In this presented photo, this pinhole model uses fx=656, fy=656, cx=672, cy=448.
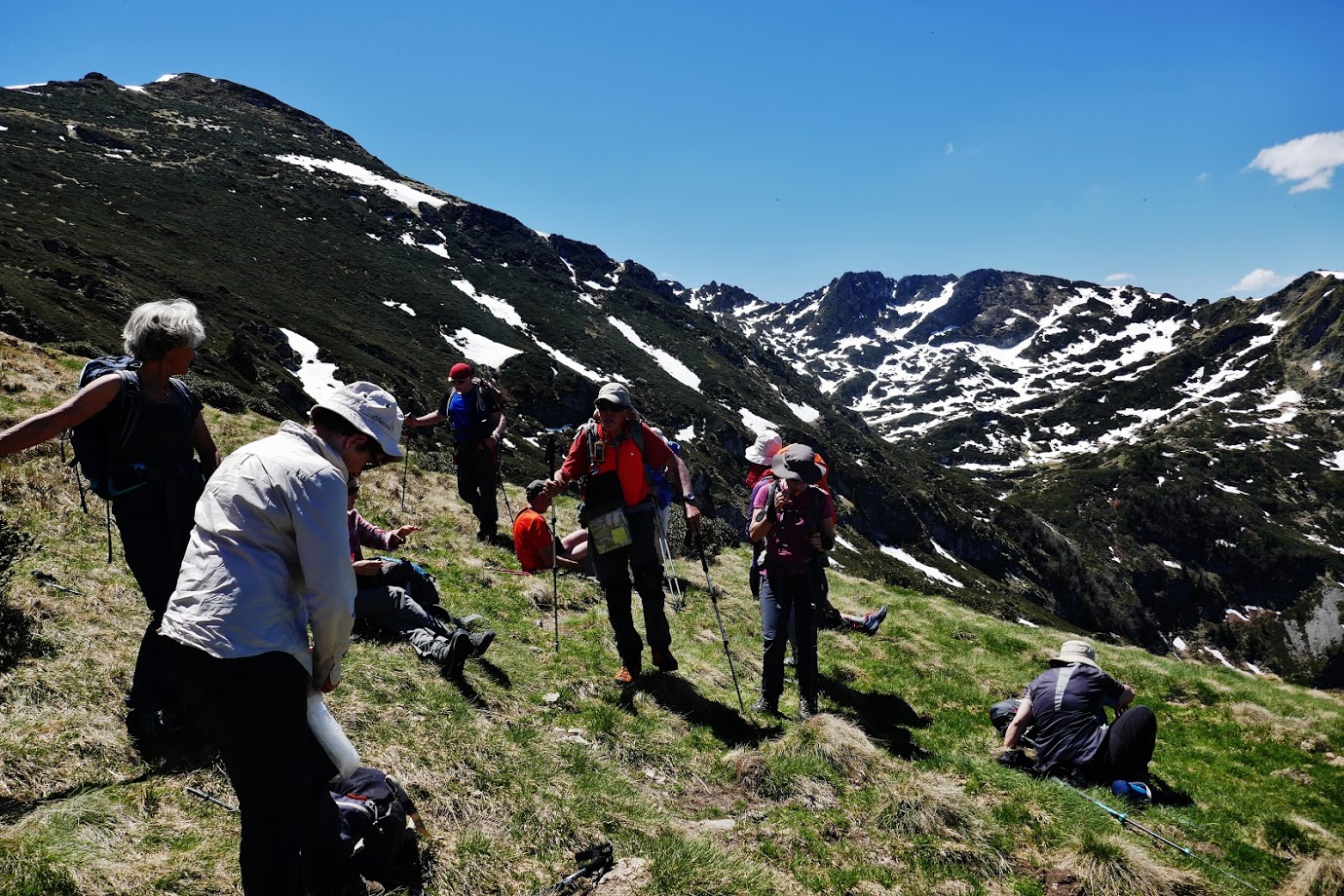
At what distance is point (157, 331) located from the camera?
14.4ft

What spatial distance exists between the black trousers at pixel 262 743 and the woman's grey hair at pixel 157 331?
250cm

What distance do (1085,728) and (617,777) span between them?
5370mm

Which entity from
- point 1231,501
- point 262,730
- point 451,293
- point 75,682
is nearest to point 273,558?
point 262,730

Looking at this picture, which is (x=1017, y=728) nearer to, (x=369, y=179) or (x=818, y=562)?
(x=818, y=562)

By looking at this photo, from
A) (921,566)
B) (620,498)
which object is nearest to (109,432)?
(620,498)

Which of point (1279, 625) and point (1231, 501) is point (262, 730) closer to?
point (1279, 625)

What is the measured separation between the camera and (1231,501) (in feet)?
573

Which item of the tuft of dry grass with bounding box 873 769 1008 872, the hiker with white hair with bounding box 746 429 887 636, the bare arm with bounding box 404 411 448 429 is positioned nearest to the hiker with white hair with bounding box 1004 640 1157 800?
the tuft of dry grass with bounding box 873 769 1008 872

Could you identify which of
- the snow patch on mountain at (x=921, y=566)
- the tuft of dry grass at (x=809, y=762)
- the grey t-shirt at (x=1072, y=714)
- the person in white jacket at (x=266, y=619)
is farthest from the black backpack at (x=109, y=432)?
the snow patch on mountain at (x=921, y=566)

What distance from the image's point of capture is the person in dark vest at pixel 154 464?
14.4 feet

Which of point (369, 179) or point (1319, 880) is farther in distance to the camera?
point (369, 179)

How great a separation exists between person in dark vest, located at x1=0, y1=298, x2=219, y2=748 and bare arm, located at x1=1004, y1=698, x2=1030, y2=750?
8408 mm

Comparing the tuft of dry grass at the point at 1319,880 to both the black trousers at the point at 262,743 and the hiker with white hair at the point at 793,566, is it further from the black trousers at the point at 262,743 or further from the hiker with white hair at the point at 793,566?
the black trousers at the point at 262,743

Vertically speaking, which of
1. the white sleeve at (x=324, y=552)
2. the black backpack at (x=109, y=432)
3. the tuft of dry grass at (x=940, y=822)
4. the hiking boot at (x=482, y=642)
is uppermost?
the black backpack at (x=109, y=432)
